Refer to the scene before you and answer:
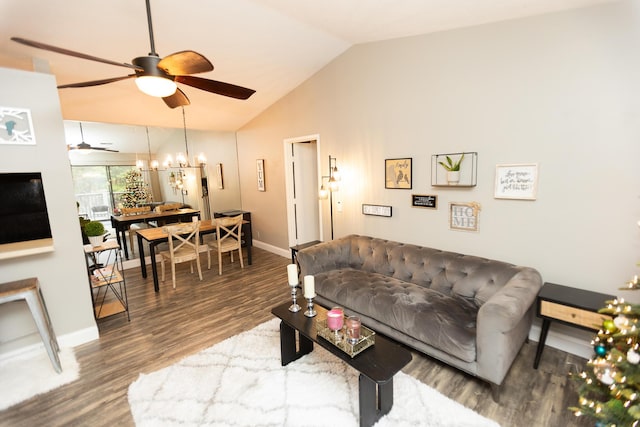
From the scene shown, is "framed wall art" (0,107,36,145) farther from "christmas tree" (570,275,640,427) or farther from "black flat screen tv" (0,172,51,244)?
"christmas tree" (570,275,640,427)

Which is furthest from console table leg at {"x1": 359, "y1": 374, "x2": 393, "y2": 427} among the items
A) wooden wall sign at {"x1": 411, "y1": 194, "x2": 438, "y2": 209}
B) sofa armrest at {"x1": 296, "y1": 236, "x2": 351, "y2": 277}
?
wooden wall sign at {"x1": 411, "y1": 194, "x2": 438, "y2": 209}

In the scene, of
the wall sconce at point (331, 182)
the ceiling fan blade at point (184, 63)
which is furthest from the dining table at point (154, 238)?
the ceiling fan blade at point (184, 63)

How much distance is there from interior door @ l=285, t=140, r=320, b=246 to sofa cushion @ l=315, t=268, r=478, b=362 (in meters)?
2.09

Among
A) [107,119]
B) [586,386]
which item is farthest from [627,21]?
[107,119]

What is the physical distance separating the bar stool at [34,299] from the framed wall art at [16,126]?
1.20 metres

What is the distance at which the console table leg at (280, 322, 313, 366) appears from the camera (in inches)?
91.8

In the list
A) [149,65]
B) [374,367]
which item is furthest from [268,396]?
[149,65]

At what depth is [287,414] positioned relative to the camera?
1.89 metres

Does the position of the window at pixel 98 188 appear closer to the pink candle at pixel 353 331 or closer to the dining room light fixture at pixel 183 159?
the dining room light fixture at pixel 183 159

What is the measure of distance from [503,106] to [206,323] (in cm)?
363

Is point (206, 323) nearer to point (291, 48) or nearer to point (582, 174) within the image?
point (291, 48)

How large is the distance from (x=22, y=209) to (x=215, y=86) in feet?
7.70

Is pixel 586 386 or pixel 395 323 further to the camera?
pixel 395 323

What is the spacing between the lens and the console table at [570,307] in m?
2.00
